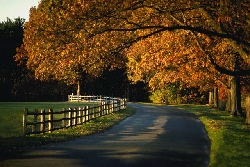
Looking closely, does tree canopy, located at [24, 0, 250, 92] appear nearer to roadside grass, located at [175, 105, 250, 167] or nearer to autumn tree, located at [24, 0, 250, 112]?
autumn tree, located at [24, 0, 250, 112]

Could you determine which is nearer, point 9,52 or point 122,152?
point 122,152

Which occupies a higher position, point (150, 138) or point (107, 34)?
point (107, 34)

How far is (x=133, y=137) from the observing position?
68.0ft

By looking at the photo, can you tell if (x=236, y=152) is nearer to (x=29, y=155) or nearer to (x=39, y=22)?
(x=29, y=155)

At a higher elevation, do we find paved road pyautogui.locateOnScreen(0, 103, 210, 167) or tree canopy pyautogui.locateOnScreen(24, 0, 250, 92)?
tree canopy pyautogui.locateOnScreen(24, 0, 250, 92)

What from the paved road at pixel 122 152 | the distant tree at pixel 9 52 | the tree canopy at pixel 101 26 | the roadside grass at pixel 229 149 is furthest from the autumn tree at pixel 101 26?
the distant tree at pixel 9 52

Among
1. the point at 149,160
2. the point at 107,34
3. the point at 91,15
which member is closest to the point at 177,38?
the point at 107,34

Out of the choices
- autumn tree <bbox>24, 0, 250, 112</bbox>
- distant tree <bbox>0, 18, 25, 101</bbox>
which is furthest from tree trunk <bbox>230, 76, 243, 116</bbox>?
distant tree <bbox>0, 18, 25, 101</bbox>

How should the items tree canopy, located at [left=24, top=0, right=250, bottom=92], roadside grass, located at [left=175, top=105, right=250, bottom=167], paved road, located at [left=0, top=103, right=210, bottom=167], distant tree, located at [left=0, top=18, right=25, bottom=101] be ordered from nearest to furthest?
paved road, located at [left=0, top=103, right=210, bottom=167]
roadside grass, located at [left=175, top=105, right=250, bottom=167]
tree canopy, located at [left=24, top=0, right=250, bottom=92]
distant tree, located at [left=0, top=18, right=25, bottom=101]

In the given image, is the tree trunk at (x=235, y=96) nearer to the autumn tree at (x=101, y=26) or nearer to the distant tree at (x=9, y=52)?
the autumn tree at (x=101, y=26)

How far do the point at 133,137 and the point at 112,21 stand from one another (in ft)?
19.7

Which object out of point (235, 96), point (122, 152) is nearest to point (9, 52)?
point (235, 96)

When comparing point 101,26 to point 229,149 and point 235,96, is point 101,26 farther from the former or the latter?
point 235,96

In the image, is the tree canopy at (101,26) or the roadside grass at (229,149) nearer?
the roadside grass at (229,149)
